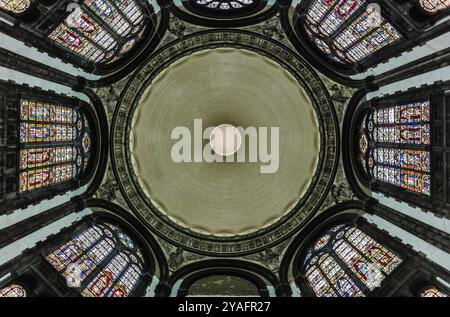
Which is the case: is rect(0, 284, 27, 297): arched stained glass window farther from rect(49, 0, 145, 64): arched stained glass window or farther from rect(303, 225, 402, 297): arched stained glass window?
rect(303, 225, 402, 297): arched stained glass window

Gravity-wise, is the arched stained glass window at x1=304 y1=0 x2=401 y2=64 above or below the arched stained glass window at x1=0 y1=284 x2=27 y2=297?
above

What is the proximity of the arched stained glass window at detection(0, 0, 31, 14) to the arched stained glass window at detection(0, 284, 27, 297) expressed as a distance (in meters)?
13.3

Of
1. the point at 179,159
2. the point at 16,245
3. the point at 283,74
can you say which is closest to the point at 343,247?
the point at 283,74

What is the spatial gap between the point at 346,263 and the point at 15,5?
915 inches

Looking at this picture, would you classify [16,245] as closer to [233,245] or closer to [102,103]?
[102,103]

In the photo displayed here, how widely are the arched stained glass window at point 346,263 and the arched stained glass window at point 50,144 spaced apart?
56.4 feet

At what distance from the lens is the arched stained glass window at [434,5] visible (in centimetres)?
1616

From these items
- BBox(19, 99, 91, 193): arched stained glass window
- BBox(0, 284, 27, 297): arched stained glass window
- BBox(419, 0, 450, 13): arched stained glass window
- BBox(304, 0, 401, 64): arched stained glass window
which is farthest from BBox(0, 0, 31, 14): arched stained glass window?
BBox(419, 0, 450, 13): arched stained glass window

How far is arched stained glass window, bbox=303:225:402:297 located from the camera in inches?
810

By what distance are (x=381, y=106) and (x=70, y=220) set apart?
20.4 meters

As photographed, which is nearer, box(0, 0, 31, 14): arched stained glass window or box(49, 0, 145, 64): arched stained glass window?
box(0, 0, 31, 14): arched stained glass window

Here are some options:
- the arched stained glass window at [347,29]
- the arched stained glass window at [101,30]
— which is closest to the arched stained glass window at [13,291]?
the arched stained glass window at [101,30]

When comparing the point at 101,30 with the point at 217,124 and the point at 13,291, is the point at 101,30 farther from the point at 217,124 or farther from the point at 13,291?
the point at 13,291

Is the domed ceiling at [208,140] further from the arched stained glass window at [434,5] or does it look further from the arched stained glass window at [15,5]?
the arched stained glass window at [434,5]
